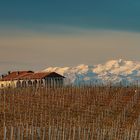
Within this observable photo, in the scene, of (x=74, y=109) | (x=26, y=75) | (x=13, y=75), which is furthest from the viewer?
(x=13, y=75)

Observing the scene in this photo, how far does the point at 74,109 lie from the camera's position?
153ft

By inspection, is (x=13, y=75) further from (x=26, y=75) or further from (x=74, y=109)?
(x=74, y=109)

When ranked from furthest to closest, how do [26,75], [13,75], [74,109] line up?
[13,75] → [26,75] → [74,109]

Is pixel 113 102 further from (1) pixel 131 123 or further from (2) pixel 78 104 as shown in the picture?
(1) pixel 131 123

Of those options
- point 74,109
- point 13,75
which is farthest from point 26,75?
point 74,109

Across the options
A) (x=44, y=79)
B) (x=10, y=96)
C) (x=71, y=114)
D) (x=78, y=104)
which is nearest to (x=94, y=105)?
(x=78, y=104)

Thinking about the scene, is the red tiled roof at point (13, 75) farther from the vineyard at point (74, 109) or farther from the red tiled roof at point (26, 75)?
the vineyard at point (74, 109)

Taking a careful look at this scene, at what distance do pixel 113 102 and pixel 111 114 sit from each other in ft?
17.1

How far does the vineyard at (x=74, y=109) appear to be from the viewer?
38.3 metres

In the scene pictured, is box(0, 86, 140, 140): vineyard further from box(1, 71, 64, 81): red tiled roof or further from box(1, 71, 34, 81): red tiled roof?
box(1, 71, 34, 81): red tiled roof

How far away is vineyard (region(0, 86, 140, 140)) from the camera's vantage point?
38.3 metres

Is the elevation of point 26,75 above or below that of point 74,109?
above

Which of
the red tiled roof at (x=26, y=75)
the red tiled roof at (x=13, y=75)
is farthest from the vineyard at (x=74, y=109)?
the red tiled roof at (x=13, y=75)

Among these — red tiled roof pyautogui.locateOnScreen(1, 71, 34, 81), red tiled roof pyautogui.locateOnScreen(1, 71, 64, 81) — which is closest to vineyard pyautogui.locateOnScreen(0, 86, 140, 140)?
red tiled roof pyautogui.locateOnScreen(1, 71, 64, 81)
